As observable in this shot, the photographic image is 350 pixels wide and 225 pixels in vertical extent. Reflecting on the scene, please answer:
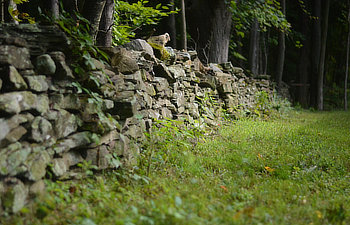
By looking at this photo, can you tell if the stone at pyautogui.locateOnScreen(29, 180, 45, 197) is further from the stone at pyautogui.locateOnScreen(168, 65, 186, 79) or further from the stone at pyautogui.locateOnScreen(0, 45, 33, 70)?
the stone at pyautogui.locateOnScreen(168, 65, 186, 79)

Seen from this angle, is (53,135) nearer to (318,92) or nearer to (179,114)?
(179,114)

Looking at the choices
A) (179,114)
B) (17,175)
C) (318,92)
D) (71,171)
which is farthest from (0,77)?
(318,92)

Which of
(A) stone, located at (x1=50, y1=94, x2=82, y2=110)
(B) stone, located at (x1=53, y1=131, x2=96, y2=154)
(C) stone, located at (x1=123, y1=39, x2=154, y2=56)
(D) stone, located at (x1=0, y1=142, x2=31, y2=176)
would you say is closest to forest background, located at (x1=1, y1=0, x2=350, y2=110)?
(C) stone, located at (x1=123, y1=39, x2=154, y2=56)

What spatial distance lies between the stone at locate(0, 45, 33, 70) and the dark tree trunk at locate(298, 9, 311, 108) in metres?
17.6

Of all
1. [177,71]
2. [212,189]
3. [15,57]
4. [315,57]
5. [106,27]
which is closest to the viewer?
[15,57]

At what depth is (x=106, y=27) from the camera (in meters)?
4.43

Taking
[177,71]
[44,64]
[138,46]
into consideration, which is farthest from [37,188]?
[177,71]

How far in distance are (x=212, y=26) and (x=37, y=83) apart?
7741mm

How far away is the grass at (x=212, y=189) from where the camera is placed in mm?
2227

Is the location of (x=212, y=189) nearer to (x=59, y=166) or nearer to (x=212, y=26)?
(x=59, y=166)

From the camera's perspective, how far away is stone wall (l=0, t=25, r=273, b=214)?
211 centimetres

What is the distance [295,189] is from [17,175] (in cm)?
284

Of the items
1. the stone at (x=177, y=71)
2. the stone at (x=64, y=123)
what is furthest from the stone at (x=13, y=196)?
the stone at (x=177, y=71)

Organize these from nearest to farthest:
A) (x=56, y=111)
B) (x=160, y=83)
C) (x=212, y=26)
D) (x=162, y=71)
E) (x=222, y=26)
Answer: (x=56, y=111), (x=160, y=83), (x=162, y=71), (x=212, y=26), (x=222, y=26)
